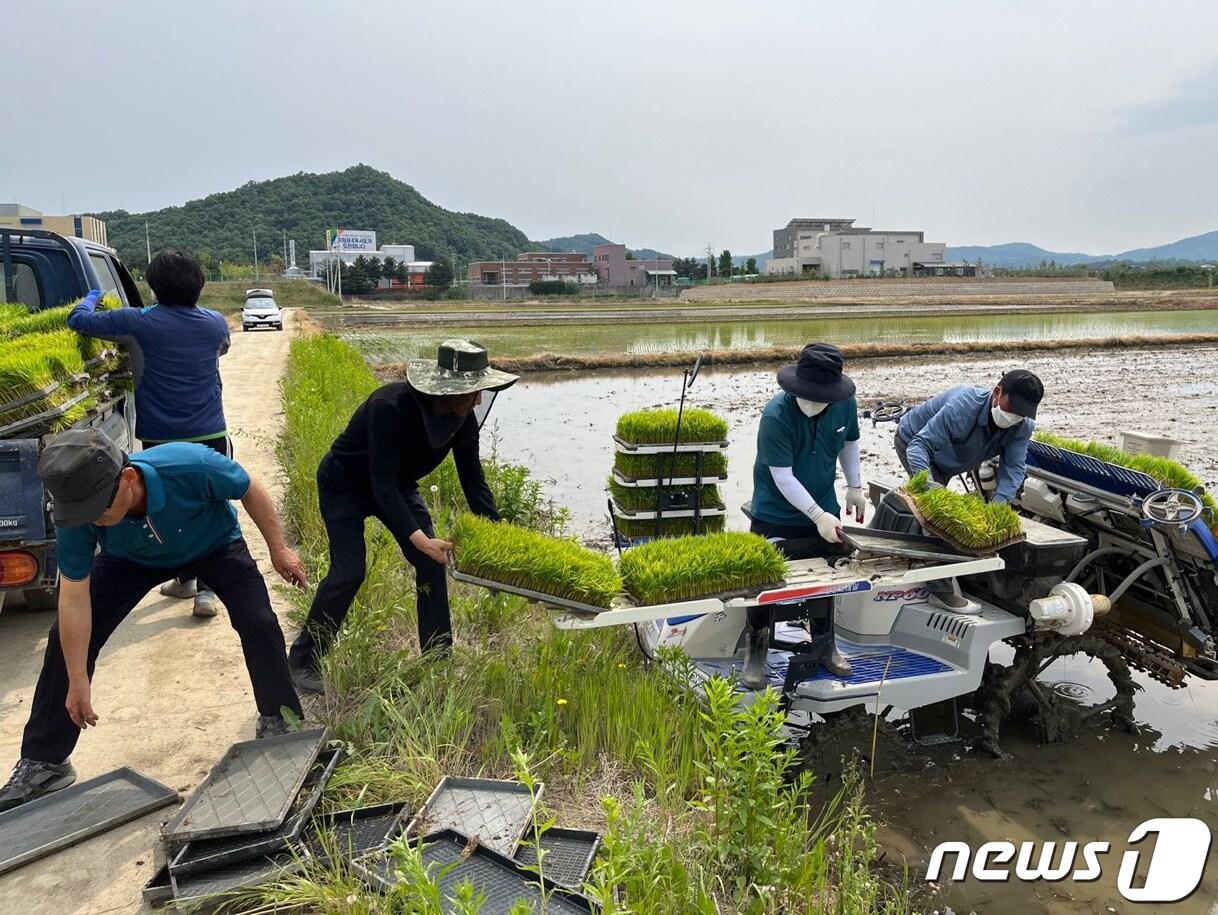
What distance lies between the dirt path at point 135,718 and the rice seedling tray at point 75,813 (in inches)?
1.8

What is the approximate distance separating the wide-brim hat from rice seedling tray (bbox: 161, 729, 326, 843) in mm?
2652

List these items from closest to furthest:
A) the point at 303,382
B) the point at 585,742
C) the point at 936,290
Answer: the point at 585,742 < the point at 303,382 < the point at 936,290

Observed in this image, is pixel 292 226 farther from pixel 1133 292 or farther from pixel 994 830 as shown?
pixel 994 830

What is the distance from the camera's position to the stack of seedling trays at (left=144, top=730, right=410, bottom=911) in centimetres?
261

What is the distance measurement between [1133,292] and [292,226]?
108 m

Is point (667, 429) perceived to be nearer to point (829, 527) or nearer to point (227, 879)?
point (829, 527)

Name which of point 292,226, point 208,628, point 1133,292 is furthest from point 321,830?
point 292,226

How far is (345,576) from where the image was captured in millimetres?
3850

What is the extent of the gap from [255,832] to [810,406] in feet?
9.95

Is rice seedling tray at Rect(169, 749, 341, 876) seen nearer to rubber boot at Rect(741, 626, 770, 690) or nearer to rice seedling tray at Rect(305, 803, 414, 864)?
rice seedling tray at Rect(305, 803, 414, 864)

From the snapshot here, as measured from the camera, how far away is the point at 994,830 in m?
3.84

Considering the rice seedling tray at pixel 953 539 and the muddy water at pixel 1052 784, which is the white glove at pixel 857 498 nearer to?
the rice seedling tray at pixel 953 539

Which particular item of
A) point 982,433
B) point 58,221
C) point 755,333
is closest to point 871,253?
point 755,333

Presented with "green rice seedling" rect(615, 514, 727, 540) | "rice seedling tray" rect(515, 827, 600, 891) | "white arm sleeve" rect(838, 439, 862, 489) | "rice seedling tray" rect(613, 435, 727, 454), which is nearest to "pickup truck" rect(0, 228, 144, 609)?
"rice seedling tray" rect(515, 827, 600, 891)
